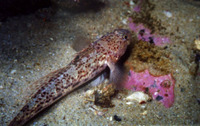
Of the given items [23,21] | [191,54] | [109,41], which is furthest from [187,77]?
[23,21]

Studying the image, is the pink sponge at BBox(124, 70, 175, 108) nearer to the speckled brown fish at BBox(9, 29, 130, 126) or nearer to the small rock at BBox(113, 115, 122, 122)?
the speckled brown fish at BBox(9, 29, 130, 126)

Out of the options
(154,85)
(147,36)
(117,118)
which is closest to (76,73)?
(117,118)

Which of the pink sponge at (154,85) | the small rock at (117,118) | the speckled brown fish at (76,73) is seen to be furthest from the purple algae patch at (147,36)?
the small rock at (117,118)

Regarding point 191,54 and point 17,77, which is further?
point 191,54

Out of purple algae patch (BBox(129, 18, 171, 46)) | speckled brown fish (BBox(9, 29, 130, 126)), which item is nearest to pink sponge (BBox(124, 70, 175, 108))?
speckled brown fish (BBox(9, 29, 130, 126))

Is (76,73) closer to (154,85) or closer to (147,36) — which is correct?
(154,85)

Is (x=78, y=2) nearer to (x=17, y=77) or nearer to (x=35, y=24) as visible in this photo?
(x=35, y=24)
